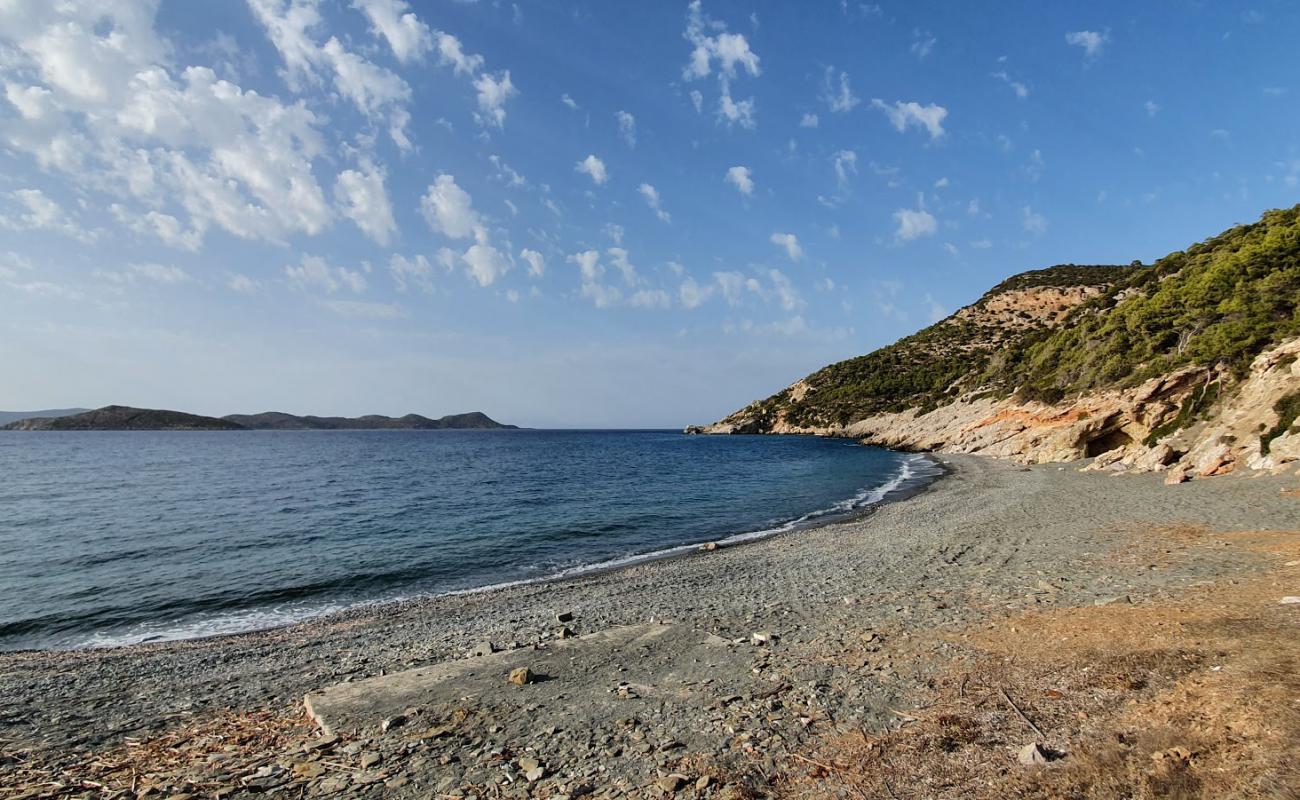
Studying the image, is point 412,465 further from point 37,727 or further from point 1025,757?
point 1025,757

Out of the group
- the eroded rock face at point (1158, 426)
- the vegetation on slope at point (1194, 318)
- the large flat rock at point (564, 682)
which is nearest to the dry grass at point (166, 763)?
the large flat rock at point (564, 682)

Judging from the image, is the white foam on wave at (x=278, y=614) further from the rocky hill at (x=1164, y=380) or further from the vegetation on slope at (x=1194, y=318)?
the vegetation on slope at (x=1194, y=318)

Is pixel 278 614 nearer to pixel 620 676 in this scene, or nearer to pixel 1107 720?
pixel 620 676

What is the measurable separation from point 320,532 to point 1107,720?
31.0 metres

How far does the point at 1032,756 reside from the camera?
595cm

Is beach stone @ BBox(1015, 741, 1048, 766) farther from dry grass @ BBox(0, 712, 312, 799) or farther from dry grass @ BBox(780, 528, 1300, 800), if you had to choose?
dry grass @ BBox(0, 712, 312, 799)

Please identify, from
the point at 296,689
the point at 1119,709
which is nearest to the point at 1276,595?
the point at 1119,709

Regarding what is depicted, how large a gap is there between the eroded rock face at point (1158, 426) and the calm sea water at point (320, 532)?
9848 mm

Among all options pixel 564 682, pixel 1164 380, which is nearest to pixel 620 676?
pixel 564 682

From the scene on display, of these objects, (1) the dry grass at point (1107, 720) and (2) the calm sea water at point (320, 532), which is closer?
(1) the dry grass at point (1107, 720)

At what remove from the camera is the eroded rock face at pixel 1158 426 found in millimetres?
26922

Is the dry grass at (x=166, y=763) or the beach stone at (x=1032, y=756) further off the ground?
the beach stone at (x=1032, y=756)

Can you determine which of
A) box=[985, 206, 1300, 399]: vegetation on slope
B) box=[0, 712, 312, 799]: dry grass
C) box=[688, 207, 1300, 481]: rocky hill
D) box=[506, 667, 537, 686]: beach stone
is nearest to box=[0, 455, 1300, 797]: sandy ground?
box=[0, 712, 312, 799]: dry grass

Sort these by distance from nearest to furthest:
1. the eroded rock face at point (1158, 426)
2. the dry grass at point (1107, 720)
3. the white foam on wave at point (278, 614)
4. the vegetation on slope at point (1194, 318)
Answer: the dry grass at point (1107, 720) → the white foam on wave at point (278, 614) → the eroded rock face at point (1158, 426) → the vegetation on slope at point (1194, 318)
